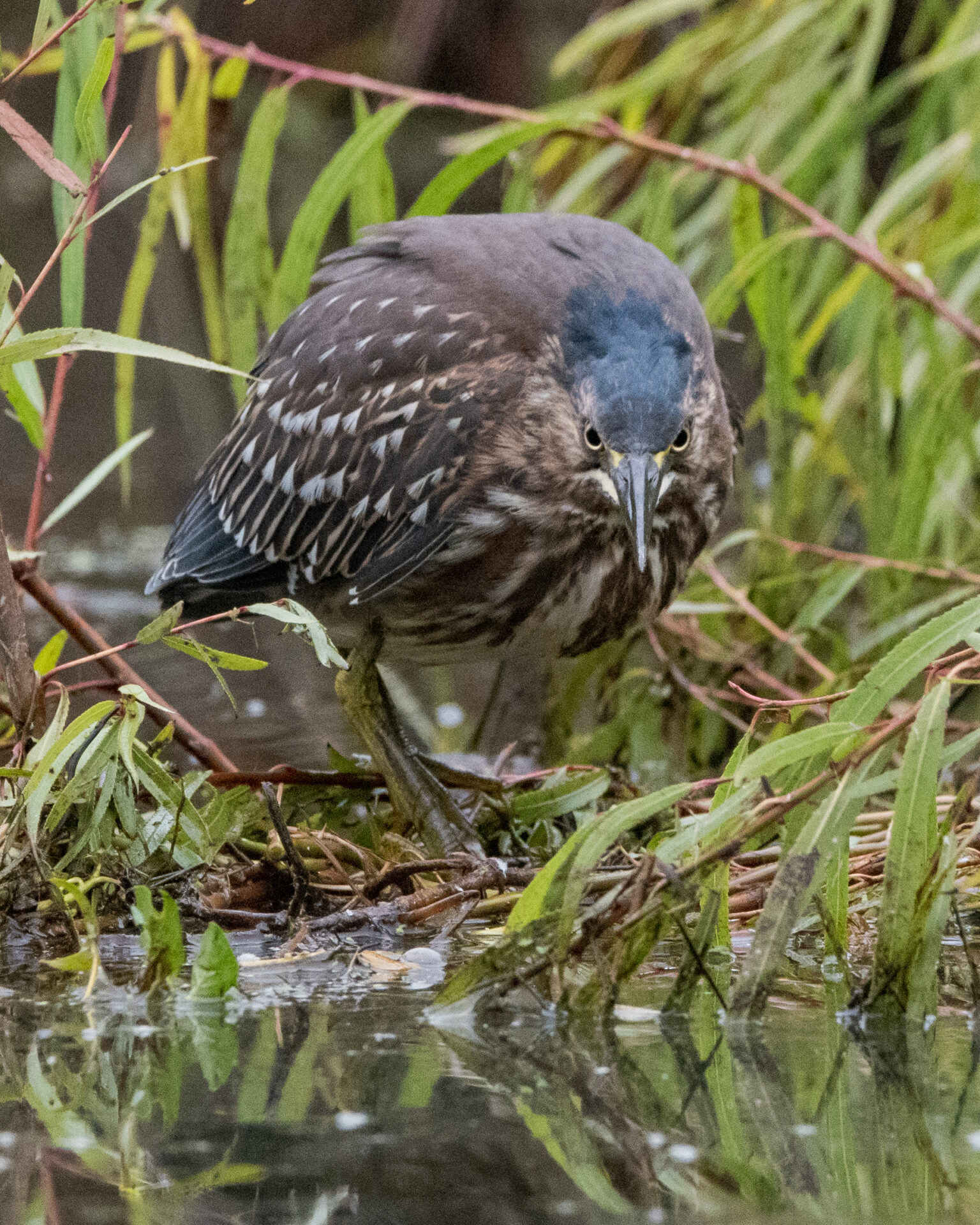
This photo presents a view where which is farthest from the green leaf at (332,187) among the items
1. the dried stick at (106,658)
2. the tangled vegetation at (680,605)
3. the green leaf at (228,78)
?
the dried stick at (106,658)

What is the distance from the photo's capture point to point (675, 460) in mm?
2703

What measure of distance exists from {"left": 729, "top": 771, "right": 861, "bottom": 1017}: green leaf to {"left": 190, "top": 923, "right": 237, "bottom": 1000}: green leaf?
2.02 ft

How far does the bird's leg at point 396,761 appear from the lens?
294 cm

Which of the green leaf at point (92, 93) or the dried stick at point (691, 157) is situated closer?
the green leaf at point (92, 93)

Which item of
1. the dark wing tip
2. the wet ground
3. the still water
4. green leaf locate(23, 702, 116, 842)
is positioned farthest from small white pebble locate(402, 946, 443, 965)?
the dark wing tip

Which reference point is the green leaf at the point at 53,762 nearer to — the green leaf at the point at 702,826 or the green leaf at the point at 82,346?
the green leaf at the point at 82,346

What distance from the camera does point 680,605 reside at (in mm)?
3680

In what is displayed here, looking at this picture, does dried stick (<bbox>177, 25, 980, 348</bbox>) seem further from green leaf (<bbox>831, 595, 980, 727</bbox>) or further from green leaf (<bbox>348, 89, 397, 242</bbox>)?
green leaf (<bbox>831, 595, 980, 727</bbox>)

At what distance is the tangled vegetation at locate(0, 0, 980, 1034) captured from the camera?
1924mm

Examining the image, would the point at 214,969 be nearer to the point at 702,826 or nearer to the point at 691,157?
the point at 702,826

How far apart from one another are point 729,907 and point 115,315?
5.84m

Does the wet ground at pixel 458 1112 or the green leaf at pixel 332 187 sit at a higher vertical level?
the green leaf at pixel 332 187

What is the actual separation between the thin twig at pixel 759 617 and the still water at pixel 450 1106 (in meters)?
1.46

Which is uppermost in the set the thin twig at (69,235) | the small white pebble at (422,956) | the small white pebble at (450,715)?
the thin twig at (69,235)
